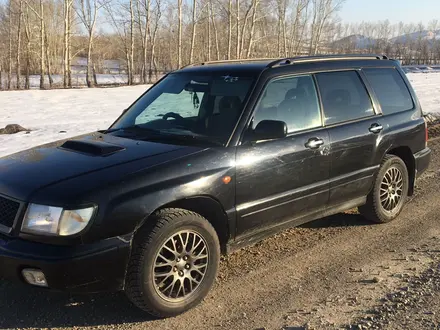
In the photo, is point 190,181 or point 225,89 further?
point 225,89

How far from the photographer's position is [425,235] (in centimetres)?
474

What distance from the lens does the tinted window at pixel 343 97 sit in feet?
14.5

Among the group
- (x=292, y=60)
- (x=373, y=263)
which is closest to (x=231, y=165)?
(x=292, y=60)

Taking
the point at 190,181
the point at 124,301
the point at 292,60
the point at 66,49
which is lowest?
the point at 124,301

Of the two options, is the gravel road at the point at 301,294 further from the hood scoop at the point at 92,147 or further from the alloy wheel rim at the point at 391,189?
the hood scoop at the point at 92,147

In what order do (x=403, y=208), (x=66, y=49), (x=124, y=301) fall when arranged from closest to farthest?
(x=124, y=301) < (x=403, y=208) < (x=66, y=49)

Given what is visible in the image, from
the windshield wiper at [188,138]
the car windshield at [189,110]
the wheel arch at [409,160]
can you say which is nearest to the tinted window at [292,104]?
the car windshield at [189,110]

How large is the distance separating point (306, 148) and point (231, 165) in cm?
88

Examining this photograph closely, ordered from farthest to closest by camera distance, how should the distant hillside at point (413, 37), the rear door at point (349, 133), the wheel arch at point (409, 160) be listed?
the distant hillside at point (413, 37) → the wheel arch at point (409, 160) → the rear door at point (349, 133)

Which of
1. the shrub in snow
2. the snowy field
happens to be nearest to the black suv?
the snowy field

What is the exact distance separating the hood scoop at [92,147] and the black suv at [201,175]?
16mm

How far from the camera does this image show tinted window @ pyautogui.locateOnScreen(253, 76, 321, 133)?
393 centimetres

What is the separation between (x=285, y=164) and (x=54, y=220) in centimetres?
193

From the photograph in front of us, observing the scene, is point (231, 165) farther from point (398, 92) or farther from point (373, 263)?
point (398, 92)
